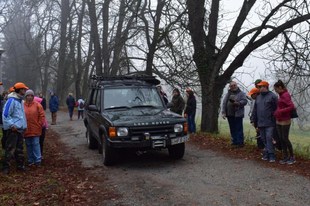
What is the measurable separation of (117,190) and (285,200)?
2.88 metres

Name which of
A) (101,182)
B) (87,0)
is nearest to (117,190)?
(101,182)

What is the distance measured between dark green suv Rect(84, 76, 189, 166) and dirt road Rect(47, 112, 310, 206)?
54 centimetres

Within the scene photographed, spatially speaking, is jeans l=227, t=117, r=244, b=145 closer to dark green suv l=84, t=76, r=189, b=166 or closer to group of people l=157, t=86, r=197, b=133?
dark green suv l=84, t=76, r=189, b=166

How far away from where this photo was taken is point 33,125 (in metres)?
7.39

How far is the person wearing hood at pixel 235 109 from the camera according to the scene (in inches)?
341

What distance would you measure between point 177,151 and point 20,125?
3818 mm

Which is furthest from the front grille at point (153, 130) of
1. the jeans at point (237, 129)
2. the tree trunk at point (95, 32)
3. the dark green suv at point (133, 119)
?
the tree trunk at point (95, 32)

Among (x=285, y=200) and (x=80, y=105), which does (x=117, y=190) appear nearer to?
(x=285, y=200)

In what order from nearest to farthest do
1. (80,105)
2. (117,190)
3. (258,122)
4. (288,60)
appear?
(117,190), (258,122), (288,60), (80,105)

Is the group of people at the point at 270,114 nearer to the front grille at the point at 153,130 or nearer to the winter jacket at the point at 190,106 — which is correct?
the front grille at the point at 153,130

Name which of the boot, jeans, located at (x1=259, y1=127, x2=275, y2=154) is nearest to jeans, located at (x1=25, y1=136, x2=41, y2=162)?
the boot

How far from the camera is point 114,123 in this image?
6.79 meters

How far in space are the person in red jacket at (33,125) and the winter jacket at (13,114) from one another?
0.39m

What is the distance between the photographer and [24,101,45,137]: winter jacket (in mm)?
7359
